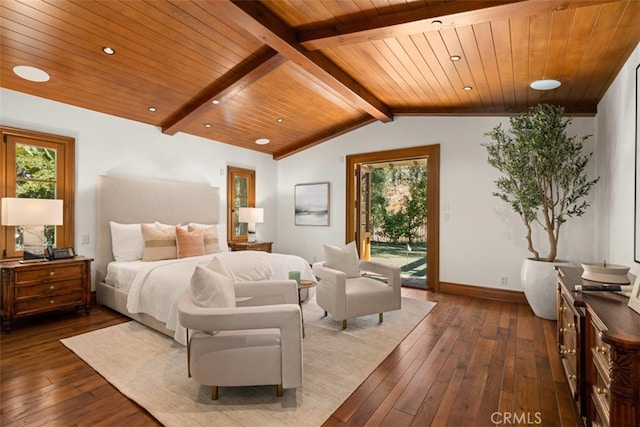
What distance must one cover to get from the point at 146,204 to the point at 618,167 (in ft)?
18.9

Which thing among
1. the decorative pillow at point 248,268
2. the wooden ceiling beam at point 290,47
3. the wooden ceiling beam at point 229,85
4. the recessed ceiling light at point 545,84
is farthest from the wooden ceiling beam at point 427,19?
the decorative pillow at point 248,268

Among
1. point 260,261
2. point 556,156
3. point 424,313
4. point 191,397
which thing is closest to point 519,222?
point 556,156

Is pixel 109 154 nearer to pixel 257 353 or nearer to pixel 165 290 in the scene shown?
pixel 165 290

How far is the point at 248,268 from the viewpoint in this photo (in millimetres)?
3609

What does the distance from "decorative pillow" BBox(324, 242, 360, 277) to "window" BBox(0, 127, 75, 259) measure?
3320 mm

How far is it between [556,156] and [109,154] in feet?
19.0

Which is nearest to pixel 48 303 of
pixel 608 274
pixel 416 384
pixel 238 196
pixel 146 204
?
pixel 146 204

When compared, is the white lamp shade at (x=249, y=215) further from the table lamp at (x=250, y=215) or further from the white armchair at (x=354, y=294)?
the white armchair at (x=354, y=294)

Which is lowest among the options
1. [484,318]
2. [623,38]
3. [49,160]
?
[484,318]

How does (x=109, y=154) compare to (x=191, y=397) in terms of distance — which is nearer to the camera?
(x=191, y=397)

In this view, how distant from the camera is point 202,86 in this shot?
3951mm

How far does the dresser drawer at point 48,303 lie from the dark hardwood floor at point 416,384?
0.68 feet

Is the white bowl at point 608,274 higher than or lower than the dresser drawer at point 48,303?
higher

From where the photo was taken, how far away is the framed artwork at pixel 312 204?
6.48 m
